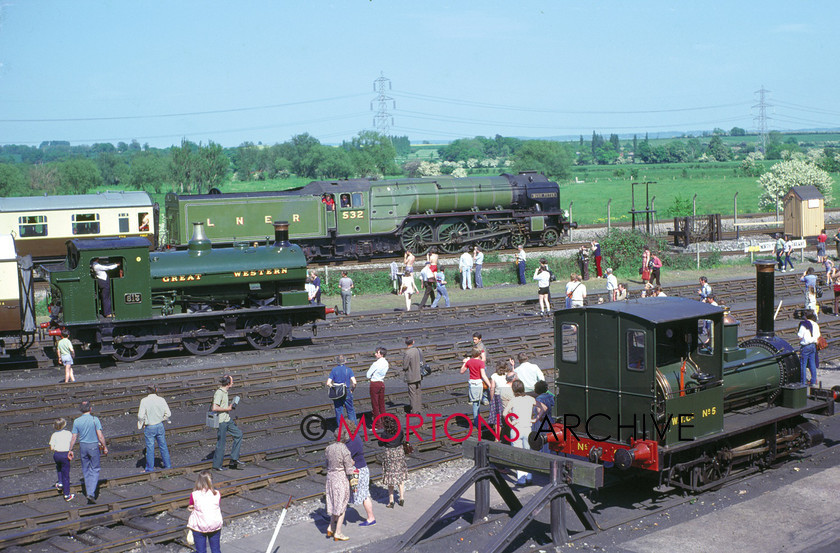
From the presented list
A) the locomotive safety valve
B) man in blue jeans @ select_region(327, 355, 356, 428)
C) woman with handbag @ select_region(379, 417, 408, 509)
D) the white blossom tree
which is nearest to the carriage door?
man in blue jeans @ select_region(327, 355, 356, 428)

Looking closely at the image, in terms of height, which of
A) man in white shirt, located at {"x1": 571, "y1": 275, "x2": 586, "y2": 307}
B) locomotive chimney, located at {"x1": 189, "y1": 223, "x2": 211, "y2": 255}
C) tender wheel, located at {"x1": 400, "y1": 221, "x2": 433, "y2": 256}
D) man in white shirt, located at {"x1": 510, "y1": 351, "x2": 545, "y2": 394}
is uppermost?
locomotive chimney, located at {"x1": 189, "y1": 223, "x2": 211, "y2": 255}

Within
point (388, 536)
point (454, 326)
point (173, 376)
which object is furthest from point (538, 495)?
point (454, 326)

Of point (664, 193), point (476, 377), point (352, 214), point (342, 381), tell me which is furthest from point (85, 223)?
point (664, 193)

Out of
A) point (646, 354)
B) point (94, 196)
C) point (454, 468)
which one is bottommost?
point (454, 468)

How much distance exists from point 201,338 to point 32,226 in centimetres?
1386

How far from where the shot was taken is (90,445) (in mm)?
12508

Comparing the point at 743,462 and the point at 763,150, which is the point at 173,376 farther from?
the point at 763,150

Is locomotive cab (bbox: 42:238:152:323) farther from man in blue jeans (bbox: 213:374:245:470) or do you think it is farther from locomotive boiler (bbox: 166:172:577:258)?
locomotive boiler (bbox: 166:172:577:258)

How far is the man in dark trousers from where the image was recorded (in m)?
15.5

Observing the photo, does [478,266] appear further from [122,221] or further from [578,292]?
[122,221]

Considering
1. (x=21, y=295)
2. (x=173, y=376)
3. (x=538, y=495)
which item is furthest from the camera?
(x=21, y=295)

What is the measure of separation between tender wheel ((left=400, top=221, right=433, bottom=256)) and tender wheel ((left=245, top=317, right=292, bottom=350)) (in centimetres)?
1328

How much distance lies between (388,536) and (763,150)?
588 feet

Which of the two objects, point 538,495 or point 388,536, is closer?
point 538,495
